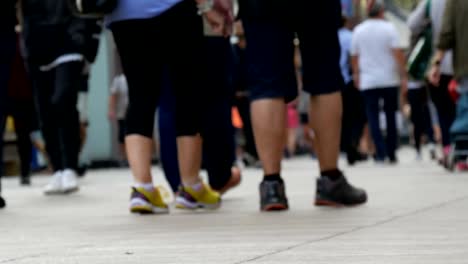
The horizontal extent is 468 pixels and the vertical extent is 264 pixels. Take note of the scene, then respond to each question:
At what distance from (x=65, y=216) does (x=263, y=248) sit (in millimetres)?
2646

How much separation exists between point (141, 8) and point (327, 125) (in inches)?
43.9

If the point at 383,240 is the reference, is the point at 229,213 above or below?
below

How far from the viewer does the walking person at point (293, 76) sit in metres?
6.29

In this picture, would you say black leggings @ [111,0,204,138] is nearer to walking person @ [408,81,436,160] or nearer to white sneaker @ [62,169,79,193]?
white sneaker @ [62,169,79,193]

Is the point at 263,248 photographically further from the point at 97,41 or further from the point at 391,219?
the point at 97,41

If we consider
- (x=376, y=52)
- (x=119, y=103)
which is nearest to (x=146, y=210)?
(x=376, y=52)

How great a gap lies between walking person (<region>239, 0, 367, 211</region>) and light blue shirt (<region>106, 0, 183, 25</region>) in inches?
15.9

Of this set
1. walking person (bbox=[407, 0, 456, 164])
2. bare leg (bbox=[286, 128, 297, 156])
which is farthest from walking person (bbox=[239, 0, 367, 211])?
bare leg (bbox=[286, 128, 297, 156])

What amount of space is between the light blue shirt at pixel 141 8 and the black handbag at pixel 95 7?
5 centimetres

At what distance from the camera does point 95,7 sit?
6340 millimetres

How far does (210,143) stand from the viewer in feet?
25.4

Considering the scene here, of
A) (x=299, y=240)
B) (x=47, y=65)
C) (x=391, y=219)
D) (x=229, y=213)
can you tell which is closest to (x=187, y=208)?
(x=229, y=213)

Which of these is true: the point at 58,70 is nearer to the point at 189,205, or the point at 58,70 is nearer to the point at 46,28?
the point at 46,28

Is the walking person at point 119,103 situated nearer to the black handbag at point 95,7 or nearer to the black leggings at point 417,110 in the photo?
the black leggings at point 417,110
